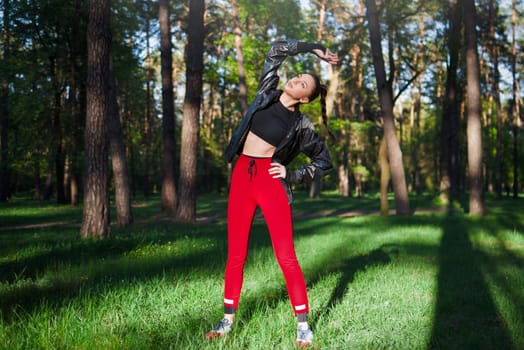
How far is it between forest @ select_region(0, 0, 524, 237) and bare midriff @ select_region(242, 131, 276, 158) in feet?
21.1

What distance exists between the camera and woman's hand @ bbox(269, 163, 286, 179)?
3.67 metres

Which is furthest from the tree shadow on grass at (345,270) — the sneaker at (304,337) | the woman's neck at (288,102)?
the woman's neck at (288,102)

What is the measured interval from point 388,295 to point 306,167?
2352 mm

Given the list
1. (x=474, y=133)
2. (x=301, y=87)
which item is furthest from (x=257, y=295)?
(x=474, y=133)

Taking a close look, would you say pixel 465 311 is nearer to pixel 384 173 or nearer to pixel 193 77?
pixel 193 77

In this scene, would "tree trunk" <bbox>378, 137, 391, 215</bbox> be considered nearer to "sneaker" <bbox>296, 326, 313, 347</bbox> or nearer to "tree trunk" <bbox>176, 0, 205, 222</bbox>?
"tree trunk" <bbox>176, 0, 205, 222</bbox>

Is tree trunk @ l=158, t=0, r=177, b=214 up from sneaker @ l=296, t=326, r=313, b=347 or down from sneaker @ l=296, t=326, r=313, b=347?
up

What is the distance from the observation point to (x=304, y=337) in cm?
365

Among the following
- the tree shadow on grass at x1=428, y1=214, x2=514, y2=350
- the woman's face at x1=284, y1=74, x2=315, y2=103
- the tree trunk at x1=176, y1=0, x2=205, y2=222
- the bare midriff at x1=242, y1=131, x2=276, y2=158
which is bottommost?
the tree shadow on grass at x1=428, y1=214, x2=514, y2=350

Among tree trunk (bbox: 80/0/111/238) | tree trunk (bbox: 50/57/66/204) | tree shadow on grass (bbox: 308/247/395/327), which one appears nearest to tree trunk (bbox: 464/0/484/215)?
tree shadow on grass (bbox: 308/247/395/327)

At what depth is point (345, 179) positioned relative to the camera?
40406mm

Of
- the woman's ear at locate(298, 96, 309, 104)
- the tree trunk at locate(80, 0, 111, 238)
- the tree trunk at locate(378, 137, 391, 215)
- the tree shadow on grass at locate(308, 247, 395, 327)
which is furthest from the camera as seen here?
the tree trunk at locate(378, 137, 391, 215)

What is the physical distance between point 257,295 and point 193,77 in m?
9.79

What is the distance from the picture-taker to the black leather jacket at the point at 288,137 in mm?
3791
